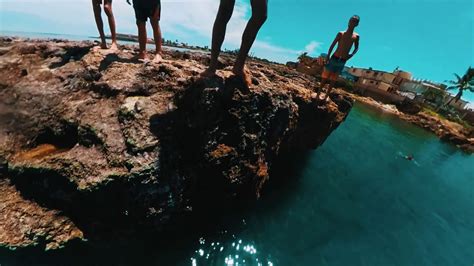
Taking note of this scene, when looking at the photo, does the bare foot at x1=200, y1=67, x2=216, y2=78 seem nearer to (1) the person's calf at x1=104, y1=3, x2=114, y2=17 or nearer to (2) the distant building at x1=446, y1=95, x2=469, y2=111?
(1) the person's calf at x1=104, y1=3, x2=114, y2=17

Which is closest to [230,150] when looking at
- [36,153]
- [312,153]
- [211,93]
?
[211,93]

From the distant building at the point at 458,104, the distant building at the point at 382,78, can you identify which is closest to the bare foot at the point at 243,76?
the distant building at the point at 382,78

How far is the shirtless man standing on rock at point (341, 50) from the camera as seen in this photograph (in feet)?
26.1

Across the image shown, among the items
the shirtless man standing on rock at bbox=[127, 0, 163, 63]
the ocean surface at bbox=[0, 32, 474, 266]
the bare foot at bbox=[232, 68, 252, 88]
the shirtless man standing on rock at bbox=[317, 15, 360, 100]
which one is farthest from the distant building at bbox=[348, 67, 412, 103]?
the shirtless man standing on rock at bbox=[127, 0, 163, 63]

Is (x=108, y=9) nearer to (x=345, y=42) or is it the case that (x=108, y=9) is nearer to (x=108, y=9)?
(x=108, y=9)

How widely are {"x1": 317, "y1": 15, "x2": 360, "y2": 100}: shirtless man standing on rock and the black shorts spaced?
6003 mm

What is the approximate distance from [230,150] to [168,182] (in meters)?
1.51

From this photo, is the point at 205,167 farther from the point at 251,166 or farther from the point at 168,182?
the point at 251,166

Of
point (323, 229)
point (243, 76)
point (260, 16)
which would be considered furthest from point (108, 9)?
point (323, 229)

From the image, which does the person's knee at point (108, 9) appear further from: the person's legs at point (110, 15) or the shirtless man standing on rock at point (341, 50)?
the shirtless man standing on rock at point (341, 50)

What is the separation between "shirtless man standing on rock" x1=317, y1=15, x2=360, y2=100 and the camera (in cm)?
794

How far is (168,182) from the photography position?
407 centimetres

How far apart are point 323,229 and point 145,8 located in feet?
22.5

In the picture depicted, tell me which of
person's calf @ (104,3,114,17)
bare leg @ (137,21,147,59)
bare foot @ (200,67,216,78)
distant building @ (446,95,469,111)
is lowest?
distant building @ (446,95,469,111)
